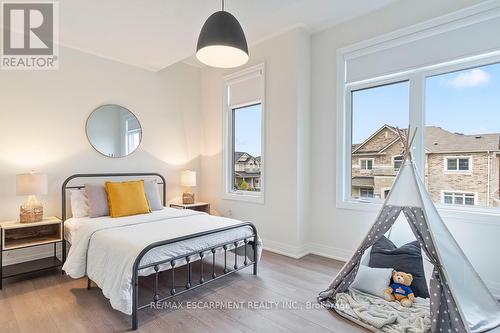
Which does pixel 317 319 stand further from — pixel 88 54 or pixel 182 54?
pixel 88 54

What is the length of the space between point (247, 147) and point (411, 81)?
247cm

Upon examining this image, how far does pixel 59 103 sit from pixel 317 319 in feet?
13.0

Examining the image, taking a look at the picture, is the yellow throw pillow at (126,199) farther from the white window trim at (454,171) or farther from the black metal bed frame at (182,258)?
the white window trim at (454,171)

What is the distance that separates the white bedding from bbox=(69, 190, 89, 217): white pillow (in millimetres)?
144

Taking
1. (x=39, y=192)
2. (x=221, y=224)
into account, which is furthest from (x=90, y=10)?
(x=221, y=224)

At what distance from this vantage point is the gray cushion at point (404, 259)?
2.52m

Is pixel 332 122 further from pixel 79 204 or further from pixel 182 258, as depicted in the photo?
pixel 79 204

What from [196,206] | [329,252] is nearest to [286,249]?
[329,252]

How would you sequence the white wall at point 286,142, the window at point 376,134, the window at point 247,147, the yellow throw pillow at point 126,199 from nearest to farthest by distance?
the window at point 376,134
the yellow throw pillow at point 126,199
the white wall at point 286,142
the window at point 247,147

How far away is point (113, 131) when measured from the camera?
4.16 m

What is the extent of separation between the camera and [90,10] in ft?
9.53

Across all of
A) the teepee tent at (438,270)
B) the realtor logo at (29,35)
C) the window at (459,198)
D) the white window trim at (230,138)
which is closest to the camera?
the teepee tent at (438,270)

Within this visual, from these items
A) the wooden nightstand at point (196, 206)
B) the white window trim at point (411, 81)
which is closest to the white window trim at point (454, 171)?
the white window trim at point (411, 81)

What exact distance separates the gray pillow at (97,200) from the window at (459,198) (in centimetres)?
393
